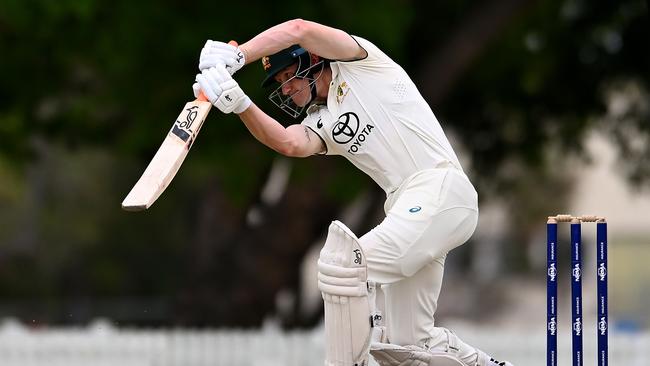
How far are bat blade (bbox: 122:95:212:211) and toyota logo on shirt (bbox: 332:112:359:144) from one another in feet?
1.97

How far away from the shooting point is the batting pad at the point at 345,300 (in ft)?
17.1

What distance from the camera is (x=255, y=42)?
546 centimetres

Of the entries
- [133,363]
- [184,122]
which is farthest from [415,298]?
[133,363]

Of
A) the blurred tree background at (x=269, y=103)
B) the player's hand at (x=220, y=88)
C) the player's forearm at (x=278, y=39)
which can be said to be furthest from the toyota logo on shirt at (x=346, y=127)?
the blurred tree background at (x=269, y=103)

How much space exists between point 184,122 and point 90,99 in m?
9.78

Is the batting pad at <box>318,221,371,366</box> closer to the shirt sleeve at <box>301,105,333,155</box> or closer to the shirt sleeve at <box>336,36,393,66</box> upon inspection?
the shirt sleeve at <box>301,105,333,155</box>

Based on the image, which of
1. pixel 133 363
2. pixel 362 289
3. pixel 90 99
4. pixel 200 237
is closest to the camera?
pixel 362 289

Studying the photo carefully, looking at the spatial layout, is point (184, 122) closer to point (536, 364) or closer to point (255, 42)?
point (255, 42)

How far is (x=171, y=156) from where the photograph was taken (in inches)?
211

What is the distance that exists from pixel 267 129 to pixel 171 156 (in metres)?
0.44

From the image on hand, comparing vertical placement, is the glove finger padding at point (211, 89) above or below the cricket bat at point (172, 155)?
above

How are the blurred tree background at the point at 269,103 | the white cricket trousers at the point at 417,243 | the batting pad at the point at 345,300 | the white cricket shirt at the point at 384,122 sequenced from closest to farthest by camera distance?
1. the batting pad at the point at 345,300
2. the white cricket trousers at the point at 417,243
3. the white cricket shirt at the point at 384,122
4. the blurred tree background at the point at 269,103

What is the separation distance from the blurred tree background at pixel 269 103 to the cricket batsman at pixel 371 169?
6190 millimetres

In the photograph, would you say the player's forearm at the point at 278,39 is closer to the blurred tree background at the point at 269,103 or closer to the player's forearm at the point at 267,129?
the player's forearm at the point at 267,129
